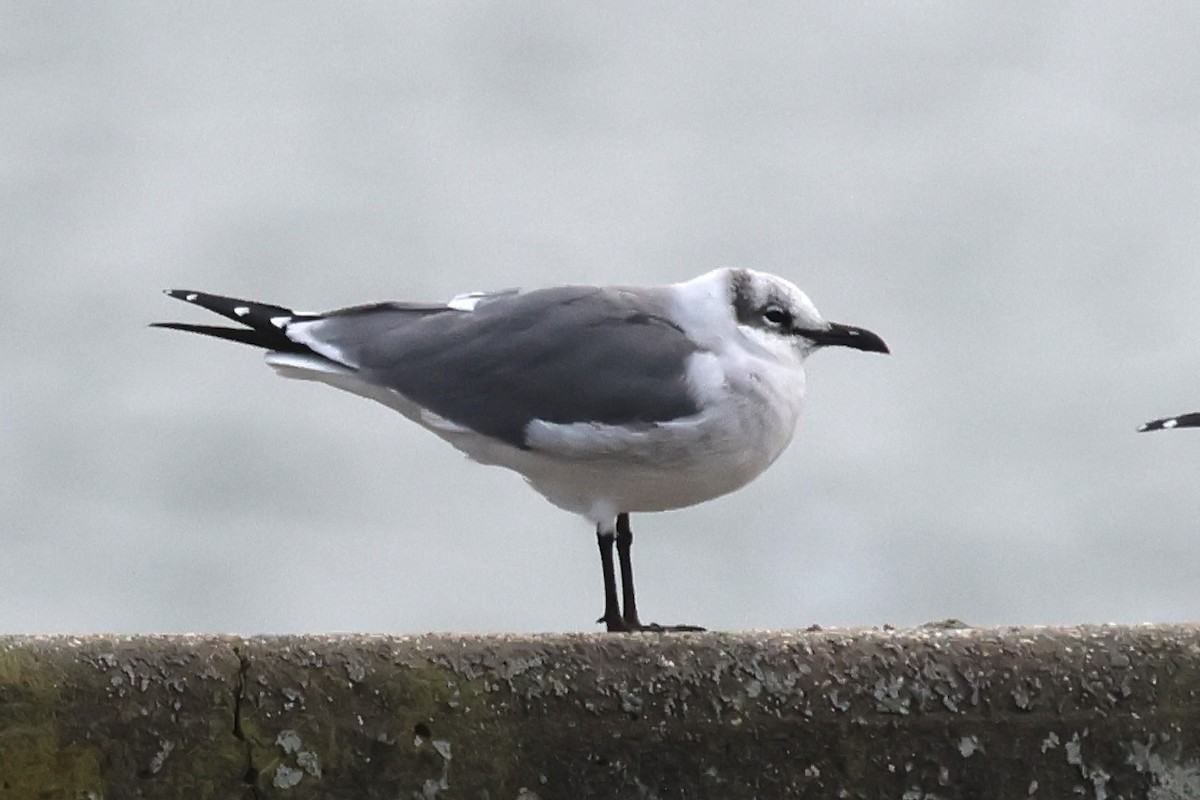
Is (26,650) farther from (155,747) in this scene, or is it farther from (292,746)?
(292,746)

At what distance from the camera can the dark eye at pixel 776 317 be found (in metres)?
3.58

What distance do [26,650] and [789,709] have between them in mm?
732

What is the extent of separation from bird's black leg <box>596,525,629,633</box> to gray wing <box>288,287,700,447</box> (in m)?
0.23

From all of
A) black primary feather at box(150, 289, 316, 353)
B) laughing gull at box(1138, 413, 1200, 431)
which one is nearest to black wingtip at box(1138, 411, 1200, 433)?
laughing gull at box(1138, 413, 1200, 431)

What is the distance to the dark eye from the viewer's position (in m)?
3.58

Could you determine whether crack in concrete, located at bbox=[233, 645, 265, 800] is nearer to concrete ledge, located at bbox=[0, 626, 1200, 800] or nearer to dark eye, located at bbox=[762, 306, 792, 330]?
concrete ledge, located at bbox=[0, 626, 1200, 800]

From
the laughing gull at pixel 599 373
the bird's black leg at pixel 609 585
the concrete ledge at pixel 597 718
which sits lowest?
the concrete ledge at pixel 597 718

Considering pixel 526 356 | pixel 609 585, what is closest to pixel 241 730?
pixel 609 585

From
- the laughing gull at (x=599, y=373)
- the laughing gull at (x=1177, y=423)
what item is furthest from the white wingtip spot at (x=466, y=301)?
the laughing gull at (x=1177, y=423)

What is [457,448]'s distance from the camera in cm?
352

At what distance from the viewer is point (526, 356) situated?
3459 mm

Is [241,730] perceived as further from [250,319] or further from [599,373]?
[250,319]

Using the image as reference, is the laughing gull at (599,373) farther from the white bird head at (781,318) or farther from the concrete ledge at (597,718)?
the concrete ledge at (597,718)

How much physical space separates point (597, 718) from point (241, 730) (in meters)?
0.34
